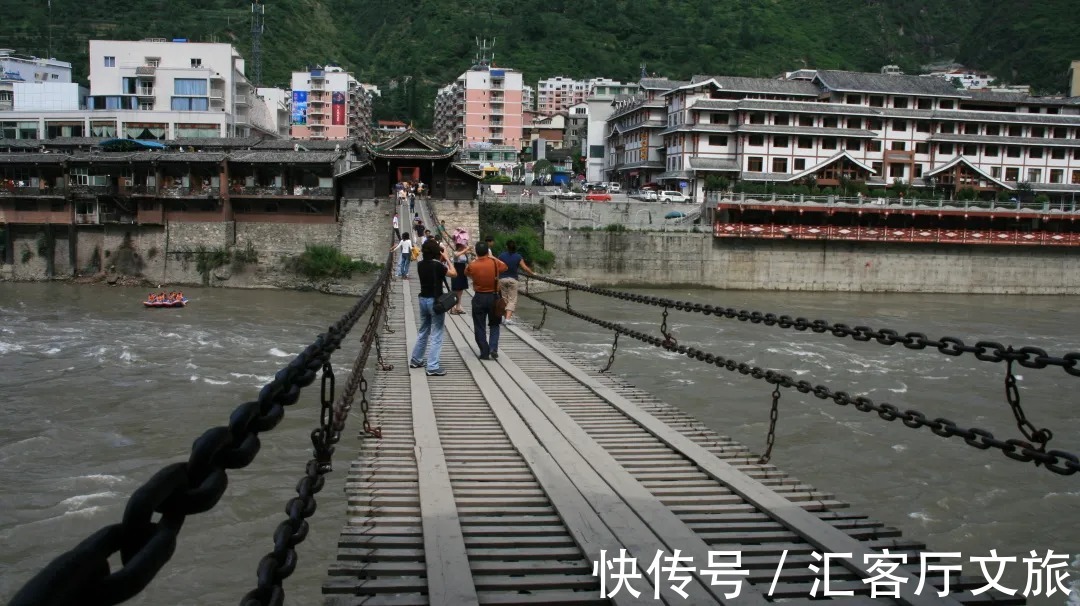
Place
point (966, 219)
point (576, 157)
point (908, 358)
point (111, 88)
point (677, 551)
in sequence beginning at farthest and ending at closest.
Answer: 1. point (576, 157)
2. point (111, 88)
3. point (966, 219)
4. point (908, 358)
5. point (677, 551)

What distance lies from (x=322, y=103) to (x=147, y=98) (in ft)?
85.8

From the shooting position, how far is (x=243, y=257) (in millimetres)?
36031

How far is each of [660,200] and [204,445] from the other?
42014 millimetres

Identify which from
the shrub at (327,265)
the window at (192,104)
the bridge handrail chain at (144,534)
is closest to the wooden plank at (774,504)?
the bridge handrail chain at (144,534)

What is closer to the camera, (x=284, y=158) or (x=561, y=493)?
(x=561, y=493)

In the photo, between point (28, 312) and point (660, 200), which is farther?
point (660, 200)

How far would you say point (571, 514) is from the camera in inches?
181

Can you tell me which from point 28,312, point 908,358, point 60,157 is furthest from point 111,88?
point 908,358

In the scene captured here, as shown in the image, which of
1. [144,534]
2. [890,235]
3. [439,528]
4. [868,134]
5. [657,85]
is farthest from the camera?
[657,85]

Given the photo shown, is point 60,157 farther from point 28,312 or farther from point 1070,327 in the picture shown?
point 1070,327

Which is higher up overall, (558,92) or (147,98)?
(558,92)

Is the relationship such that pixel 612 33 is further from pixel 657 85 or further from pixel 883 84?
pixel 883 84

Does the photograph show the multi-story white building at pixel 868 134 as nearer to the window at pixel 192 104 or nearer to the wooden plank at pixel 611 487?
the window at pixel 192 104

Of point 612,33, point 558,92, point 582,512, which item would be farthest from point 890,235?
point 612,33
